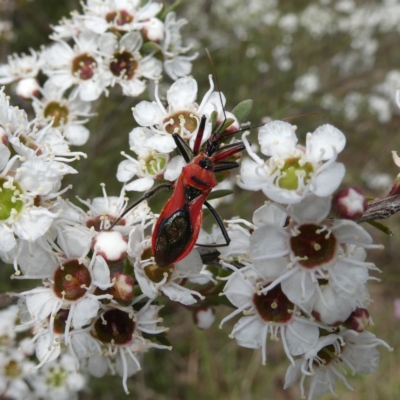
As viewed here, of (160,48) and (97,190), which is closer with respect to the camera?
(160,48)

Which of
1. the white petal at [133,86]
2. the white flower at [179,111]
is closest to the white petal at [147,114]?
the white flower at [179,111]

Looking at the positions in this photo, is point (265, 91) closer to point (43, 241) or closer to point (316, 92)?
point (316, 92)

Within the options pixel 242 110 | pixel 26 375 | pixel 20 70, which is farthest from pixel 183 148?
pixel 26 375

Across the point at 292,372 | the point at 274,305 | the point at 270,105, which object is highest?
the point at 274,305

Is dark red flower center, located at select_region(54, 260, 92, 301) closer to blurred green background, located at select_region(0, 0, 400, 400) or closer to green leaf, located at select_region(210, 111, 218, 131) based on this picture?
green leaf, located at select_region(210, 111, 218, 131)

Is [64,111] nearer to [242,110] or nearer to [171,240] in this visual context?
[242,110]

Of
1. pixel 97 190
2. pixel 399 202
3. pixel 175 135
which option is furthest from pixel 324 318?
pixel 97 190

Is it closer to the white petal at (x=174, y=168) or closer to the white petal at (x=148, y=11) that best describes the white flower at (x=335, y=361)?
the white petal at (x=174, y=168)
